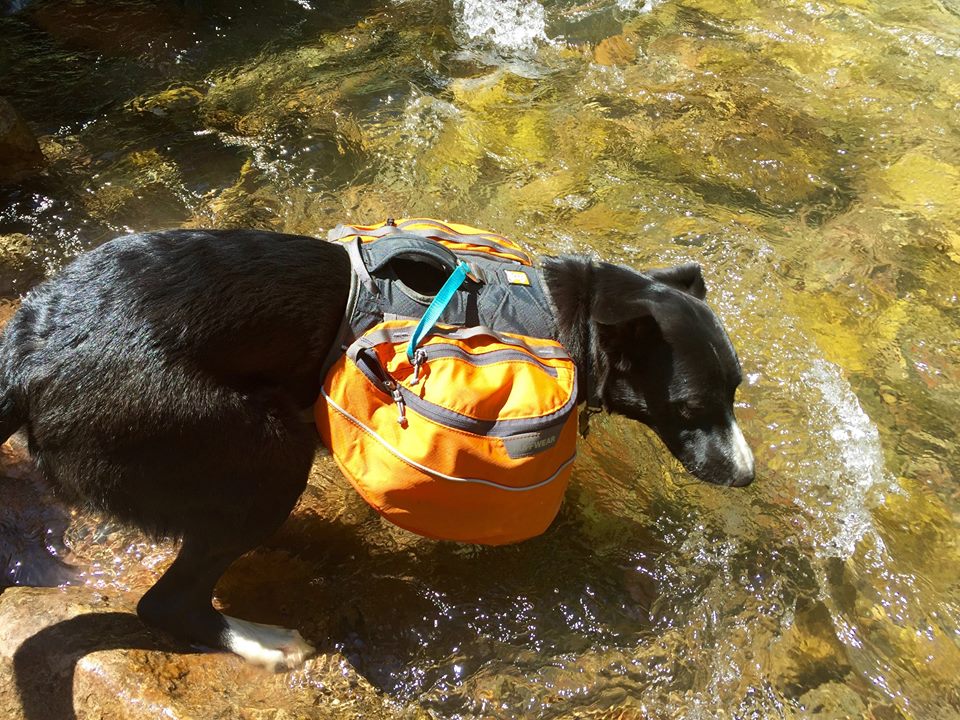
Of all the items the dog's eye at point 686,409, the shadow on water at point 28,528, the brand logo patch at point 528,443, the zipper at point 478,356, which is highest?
the zipper at point 478,356

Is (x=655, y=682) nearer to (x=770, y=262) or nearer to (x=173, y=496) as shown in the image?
(x=173, y=496)

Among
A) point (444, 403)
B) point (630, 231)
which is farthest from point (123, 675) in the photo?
point (630, 231)

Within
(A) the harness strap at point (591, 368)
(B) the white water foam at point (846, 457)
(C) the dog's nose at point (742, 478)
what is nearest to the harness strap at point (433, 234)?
(A) the harness strap at point (591, 368)

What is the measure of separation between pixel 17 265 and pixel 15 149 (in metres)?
0.86

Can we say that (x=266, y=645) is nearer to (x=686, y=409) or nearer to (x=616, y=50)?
(x=686, y=409)

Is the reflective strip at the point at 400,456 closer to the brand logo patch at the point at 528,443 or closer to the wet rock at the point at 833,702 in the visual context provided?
the brand logo patch at the point at 528,443

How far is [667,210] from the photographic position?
4.77 m

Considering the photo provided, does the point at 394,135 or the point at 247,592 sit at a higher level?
the point at 394,135

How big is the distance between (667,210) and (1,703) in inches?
165

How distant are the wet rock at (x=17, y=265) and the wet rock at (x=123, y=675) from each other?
1738mm

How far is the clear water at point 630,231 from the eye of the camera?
284 cm

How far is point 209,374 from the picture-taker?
2258 mm

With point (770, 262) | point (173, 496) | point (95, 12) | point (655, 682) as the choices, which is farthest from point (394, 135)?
point (655, 682)

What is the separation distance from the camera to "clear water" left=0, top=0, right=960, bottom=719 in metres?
2.84
